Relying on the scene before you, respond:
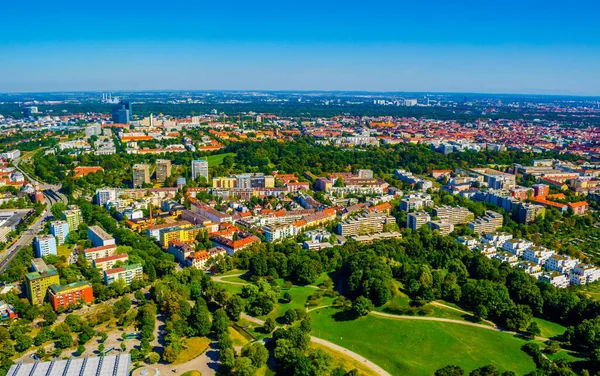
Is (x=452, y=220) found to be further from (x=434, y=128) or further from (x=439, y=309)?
(x=434, y=128)

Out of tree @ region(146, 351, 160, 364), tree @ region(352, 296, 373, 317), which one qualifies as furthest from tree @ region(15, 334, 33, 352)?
tree @ region(352, 296, 373, 317)

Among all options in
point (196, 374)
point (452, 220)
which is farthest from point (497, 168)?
point (196, 374)

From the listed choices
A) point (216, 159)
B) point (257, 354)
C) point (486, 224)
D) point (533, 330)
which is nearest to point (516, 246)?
point (486, 224)

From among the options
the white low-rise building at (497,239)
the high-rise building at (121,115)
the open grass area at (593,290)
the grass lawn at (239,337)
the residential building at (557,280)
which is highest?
the high-rise building at (121,115)

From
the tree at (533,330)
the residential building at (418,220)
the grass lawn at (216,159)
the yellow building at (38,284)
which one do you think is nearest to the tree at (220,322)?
the yellow building at (38,284)

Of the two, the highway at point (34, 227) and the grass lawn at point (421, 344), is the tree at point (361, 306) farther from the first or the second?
the highway at point (34, 227)

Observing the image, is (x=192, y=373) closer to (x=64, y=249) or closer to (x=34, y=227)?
(x=64, y=249)
